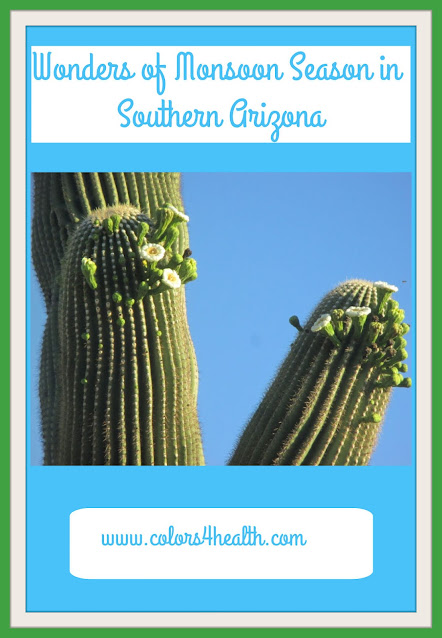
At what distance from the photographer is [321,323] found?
11.3 m

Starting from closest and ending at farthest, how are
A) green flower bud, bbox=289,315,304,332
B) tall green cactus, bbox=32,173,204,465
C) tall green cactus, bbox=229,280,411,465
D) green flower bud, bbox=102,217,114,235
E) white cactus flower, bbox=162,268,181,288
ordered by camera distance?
white cactus flower, bbox=162,268,181,288 < tall green cactus, bbox=32,173,204,465 < green flower bud, bbox=102,217,114,235 < tall green cactus, bbox=229,280,411,465 < green flower bud, bbox=289,315,304,332

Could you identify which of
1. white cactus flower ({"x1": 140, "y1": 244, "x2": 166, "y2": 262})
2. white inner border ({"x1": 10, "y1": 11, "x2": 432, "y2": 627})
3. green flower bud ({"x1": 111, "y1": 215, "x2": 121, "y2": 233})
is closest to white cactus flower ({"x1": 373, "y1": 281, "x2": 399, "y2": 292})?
white inner border ({"x1": 10, "y1": 11, "x2": 432, "y2": 627})

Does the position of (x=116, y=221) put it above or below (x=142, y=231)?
above

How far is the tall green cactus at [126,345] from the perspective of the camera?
10844 millimetres

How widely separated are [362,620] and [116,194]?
18.5 ft

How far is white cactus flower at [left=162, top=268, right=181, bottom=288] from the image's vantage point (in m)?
10.7

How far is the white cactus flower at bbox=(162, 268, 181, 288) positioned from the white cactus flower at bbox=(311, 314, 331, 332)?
1.56m

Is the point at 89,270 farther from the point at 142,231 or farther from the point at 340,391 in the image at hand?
the point at 340,391

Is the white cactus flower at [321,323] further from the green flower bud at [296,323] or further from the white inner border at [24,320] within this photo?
the white inner border at [24,320]

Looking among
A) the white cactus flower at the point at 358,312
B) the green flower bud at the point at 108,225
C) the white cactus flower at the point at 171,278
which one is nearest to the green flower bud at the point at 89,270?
the green flower bud at the point at 108,225

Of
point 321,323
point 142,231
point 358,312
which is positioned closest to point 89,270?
point 142,231

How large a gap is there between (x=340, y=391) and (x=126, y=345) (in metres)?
2.30

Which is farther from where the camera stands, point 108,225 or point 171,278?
point 108,225

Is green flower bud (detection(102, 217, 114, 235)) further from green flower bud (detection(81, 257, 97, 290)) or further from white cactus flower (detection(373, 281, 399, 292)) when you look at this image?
white cactus flower (detection(373, 281, 399, 292))
